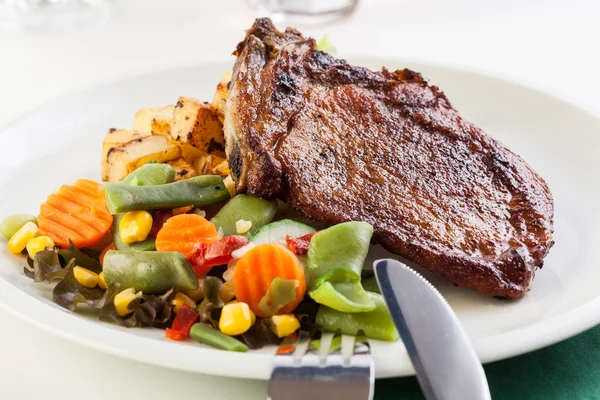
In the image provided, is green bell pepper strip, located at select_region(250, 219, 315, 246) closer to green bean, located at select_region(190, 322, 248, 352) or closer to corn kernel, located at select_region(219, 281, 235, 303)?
corn kernel, located at select_region(219, 281, 235, 303)

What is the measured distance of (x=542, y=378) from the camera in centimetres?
328

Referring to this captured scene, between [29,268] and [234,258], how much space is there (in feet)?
3.76

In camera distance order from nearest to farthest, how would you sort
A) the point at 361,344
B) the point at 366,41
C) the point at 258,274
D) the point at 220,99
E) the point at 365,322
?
the point at 361,344 → the point at 365,322 → the point at 258,274 → the point at 220,99 → the point at 366,41

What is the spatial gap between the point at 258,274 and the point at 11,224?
1.56m

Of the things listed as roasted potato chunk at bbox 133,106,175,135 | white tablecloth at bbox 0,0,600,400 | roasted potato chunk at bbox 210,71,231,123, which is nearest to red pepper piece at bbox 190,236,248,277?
roasted potato chunk at bbox 210,71,231,123

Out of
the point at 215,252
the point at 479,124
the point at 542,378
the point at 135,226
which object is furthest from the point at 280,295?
the point at 479,124

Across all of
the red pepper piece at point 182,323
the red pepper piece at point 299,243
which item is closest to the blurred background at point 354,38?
the red pepper piece at point 299,243

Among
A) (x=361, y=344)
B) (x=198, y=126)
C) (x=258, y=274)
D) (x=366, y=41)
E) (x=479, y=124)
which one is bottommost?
(x=366, y=41)

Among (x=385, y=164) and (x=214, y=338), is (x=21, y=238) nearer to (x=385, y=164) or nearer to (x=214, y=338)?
(x=214, y=338)

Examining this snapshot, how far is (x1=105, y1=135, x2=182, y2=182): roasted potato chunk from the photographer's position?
468cm

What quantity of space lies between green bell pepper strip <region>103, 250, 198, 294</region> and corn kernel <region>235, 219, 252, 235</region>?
0.34m

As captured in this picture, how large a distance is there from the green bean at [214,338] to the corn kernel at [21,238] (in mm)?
1256

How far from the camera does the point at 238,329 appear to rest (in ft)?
10.7

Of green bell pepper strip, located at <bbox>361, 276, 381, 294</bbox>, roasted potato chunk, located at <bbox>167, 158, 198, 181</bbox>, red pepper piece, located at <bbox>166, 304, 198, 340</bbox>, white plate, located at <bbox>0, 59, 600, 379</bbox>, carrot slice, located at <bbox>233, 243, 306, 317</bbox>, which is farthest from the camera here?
roasted potato chunk, located at <bbox>167, 158, 198, 181</bbox>
